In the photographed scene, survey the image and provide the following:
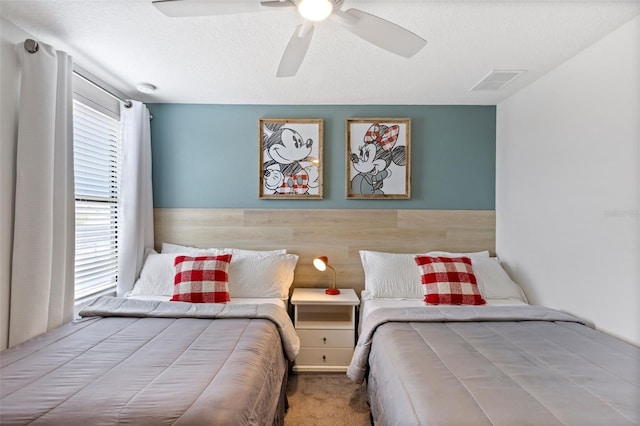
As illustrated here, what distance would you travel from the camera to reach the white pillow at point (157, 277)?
8.43 ft

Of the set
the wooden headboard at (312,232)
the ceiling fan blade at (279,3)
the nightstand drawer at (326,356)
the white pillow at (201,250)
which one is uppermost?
the ceiling fan blade at (279,3)

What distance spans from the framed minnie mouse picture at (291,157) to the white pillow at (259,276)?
1.95 ft

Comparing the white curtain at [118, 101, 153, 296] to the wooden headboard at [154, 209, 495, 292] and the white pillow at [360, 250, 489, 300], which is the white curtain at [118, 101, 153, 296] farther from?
the white pillow at [360, 250, 489, 300]

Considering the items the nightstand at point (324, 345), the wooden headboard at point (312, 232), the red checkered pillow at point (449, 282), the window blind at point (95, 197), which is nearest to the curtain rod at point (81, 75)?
the window blind at point (95, 197)

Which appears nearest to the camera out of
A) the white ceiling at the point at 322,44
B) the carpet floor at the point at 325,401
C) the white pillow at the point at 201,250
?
the white ceiling at the point at 322,44

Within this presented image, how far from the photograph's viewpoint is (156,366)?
55.2 inches

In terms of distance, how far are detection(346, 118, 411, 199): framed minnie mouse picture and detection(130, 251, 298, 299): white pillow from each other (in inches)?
36.4

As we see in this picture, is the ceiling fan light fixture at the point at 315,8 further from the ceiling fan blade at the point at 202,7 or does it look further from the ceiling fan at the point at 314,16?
the ceiling fan blade at the point at 202,7

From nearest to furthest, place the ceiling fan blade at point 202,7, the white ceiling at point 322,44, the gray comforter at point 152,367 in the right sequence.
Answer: the gray comforter at point 152,367, the ceiling fan blade at point 202,7, the white ceiling at point 322,44

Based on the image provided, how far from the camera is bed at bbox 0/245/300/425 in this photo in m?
1.10

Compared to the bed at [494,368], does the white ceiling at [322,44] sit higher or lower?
higher

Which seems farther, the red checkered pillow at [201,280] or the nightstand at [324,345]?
the nightstand at [324,345]

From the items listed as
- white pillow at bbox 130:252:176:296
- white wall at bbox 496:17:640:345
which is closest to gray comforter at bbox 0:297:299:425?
white pillow at bbox 130:252:176:296

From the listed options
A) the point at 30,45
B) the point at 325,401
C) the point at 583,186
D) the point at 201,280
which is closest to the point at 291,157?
the point at 201,280
